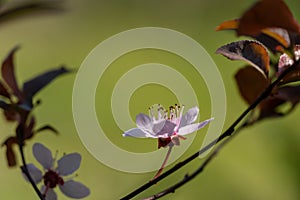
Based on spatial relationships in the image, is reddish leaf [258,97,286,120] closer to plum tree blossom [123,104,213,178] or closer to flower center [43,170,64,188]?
plum tree blossom [123,104,213,178]

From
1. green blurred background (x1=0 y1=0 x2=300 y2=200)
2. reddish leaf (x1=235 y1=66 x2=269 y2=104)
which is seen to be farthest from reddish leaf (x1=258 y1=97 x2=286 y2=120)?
green blurred background (x1=0 y1=0 x2=300 y2=200)

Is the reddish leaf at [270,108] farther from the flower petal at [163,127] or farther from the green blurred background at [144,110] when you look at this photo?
the green blurred background at [144,110]

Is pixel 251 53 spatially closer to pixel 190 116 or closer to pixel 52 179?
pixel 190 116

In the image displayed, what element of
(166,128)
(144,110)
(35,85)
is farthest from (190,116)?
(144,110)

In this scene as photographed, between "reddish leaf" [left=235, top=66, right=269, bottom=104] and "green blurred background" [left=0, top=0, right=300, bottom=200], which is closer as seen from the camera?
"reddish leaf" [left=235, top=66, right=269, bottom=104]

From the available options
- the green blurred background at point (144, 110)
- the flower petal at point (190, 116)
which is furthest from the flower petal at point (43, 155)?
the green blurred background at point (144, 110)

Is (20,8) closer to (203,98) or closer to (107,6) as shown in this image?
(203,98)
